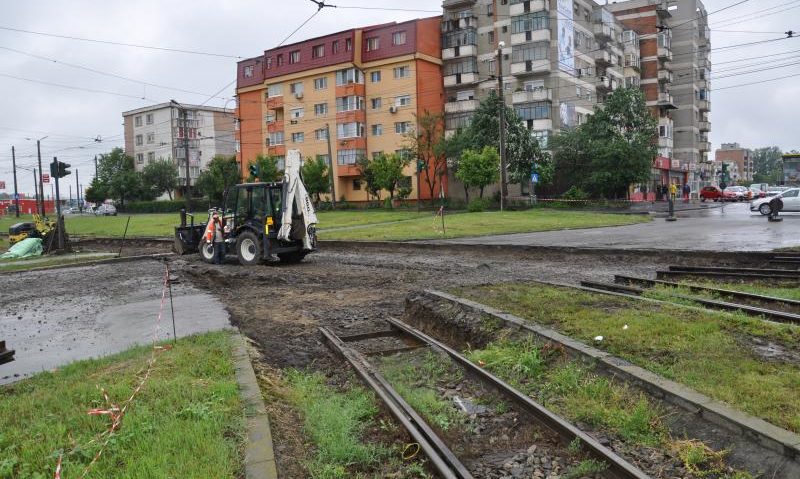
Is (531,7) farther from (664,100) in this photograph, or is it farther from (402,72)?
(664,100)

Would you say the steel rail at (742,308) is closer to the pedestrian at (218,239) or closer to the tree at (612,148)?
the pedestrian at (218,239)

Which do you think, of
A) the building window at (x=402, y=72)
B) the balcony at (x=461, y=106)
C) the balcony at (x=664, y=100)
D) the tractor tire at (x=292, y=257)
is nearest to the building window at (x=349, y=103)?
the building window at (x=402, y=72)

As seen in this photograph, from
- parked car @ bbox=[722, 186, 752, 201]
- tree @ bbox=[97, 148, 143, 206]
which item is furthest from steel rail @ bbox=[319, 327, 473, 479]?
tree @ bbox=[97, 148, 143, 206]

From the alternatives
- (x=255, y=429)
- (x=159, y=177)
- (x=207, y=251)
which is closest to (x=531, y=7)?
(x=207, y=251)

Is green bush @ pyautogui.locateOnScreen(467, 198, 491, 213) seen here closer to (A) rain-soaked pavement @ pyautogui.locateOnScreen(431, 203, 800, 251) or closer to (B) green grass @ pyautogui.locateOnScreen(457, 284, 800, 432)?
(A) rain-soaked pavement @ pyautogui.locateOnScreen(431, 203, 800, 251)

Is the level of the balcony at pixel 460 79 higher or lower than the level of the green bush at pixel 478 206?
higher

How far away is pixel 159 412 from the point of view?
5012mm

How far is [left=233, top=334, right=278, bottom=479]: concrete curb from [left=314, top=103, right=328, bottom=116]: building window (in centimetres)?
6264

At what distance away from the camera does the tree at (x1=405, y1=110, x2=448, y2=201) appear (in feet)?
186

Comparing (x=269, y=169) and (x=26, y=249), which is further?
(x=269, y=169)

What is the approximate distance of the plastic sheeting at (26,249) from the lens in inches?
1026

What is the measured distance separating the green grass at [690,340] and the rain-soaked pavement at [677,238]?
9.65 meters

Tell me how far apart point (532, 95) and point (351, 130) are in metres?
18.7

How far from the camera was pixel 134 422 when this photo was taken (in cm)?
474
